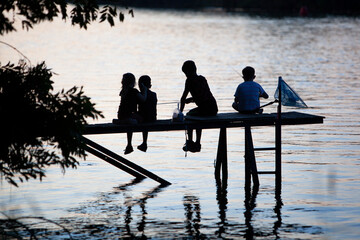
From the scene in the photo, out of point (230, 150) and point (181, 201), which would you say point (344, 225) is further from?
point (230, 150)

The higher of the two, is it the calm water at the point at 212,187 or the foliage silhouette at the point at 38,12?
the foliage silhouette at the point at 38,12

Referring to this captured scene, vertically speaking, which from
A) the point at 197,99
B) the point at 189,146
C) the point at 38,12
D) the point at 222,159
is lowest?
the point at 222,159

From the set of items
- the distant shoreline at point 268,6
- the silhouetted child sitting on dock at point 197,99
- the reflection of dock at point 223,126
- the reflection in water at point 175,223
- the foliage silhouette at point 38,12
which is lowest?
the reflection in water at point 175,223

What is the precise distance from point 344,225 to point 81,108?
4.96 meters

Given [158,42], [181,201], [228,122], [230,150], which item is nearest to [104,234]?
[181,201]

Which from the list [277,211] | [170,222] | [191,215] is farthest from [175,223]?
[277,211]

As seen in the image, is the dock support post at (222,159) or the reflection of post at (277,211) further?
the dock support post at (222,159)

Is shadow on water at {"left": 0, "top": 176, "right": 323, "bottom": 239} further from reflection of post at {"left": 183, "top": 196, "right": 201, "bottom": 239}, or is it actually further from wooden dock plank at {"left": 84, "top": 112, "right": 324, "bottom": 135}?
wooden dock plank at {"left": 84, "top": 112, "right": 324, "bottom": 135}

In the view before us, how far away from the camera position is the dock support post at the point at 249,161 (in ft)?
47.9

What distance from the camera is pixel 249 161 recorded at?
48.6 feet

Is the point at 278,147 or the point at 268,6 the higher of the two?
the point at 268,6

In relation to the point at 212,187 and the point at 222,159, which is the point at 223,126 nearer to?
the point at 212,187

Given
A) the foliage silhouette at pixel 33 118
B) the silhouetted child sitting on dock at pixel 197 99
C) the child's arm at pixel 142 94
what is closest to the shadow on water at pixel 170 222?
the silhouetted child sitting on dock at pixel 197 99

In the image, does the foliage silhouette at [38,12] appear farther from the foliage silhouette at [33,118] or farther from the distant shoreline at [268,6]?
the distant shoreline at [268,6]
